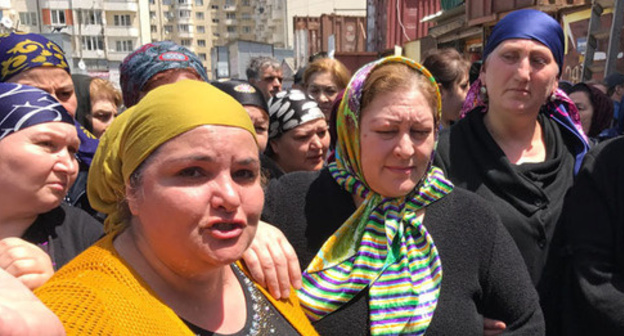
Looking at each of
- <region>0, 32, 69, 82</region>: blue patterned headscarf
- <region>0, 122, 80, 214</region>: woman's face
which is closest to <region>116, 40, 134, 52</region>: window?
<region>0, 32, 69, 82</region>: blue patterned headscarf

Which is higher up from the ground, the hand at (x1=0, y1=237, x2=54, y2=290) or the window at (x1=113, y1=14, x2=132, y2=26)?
the window at (x1=113, y1=14, x2=132, y2=26)

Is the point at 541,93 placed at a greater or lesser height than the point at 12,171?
greater

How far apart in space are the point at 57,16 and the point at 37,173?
6915 cm

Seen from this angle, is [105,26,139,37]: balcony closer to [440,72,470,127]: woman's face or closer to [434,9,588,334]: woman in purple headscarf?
[440,72,470,127]: woman's face

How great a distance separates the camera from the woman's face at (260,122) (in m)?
3.09

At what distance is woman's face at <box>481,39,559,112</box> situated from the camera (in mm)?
2348

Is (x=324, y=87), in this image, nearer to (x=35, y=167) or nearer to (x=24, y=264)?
(x=35, y=167)

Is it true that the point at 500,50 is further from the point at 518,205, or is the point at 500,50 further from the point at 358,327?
the point at 358,327

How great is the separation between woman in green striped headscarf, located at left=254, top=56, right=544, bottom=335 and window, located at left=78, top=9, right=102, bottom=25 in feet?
226

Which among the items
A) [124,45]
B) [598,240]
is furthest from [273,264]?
[124,45]

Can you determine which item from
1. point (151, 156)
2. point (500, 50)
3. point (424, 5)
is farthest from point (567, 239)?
point (424, 5)

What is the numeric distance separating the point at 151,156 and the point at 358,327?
3.04ft

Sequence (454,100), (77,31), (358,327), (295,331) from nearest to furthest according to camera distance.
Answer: (295,331)
(358,327)
(454,100)
(77,31)

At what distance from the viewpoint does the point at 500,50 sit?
7.97ft
